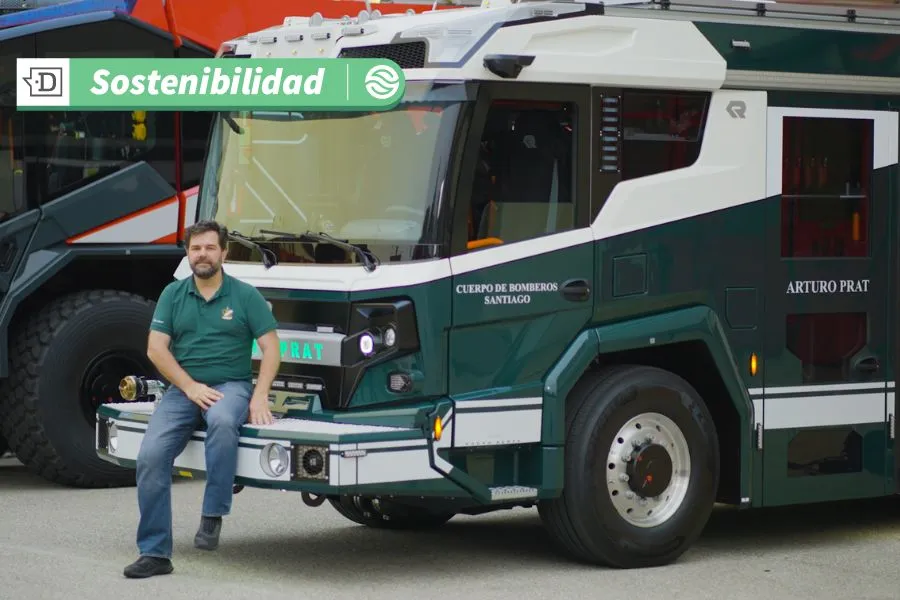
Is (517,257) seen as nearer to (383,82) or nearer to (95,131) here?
(383,82)

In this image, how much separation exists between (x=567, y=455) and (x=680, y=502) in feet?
2.34

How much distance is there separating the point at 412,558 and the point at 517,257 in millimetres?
1744

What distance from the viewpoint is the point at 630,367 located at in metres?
9.75

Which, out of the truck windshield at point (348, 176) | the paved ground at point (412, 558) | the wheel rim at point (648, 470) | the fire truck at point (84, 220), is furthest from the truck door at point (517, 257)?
the fire truck at point (84, 220)

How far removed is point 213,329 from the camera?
Answer: 9.41 metres

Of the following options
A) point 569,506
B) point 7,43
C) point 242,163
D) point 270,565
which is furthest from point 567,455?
point 7,43

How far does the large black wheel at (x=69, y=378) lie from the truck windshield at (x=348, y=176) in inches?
110

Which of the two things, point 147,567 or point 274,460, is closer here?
point 274,460

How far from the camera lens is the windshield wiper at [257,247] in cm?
970

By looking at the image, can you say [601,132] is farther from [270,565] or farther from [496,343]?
[270,565]

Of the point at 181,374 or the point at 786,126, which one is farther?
the point at 786,126

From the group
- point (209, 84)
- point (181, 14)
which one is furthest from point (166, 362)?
point (181, 14)

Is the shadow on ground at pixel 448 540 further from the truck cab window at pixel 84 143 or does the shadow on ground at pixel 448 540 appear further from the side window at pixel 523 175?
the truck cab window at pixel 84 143

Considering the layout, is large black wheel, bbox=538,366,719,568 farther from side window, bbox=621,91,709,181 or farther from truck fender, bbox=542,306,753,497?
side window, bbox=621,91,709,181
